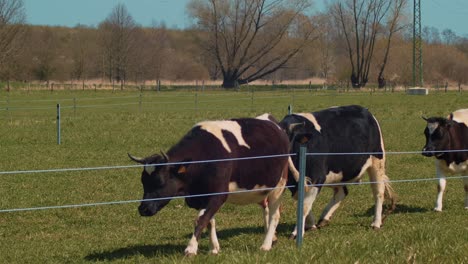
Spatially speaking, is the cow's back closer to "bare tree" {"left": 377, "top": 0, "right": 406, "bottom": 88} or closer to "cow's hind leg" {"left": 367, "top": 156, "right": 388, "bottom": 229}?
"cow's hind leg" {"left": 367, "top": 156, "right": 388, "bottom": 229}

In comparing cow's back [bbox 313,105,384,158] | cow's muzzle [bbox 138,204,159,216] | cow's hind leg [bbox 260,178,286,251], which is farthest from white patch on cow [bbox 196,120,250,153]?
cow's back [bbox 313,105,384,158]

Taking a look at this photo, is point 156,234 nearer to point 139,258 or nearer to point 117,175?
point 139,258

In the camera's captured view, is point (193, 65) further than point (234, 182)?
Yes

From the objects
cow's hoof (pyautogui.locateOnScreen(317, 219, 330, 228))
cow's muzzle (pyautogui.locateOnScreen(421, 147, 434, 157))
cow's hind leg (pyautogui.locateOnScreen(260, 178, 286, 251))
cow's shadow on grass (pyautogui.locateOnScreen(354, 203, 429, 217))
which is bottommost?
cow's shadow on grass (pyautogui.locateOnScreen(354, 203, 429, 217))

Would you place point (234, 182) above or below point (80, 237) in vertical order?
above

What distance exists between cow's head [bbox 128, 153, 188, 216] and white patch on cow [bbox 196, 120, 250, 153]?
56cm

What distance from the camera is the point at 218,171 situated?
7.84 metres

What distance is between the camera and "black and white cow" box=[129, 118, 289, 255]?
7.81m

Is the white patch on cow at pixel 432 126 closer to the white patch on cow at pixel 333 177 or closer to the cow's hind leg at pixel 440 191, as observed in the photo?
the cow's hind leg at pixel 440 191

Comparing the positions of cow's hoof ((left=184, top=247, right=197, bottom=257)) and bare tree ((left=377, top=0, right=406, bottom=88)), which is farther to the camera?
bare tree ((left=377, top=0, right=406, bottom=88))

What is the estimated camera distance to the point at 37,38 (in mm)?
100375

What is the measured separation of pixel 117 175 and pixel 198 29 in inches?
3036

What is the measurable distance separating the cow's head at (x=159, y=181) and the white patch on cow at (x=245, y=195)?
0.62m

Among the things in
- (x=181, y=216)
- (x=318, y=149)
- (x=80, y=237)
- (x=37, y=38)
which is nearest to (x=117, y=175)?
(x=181, y=216)
